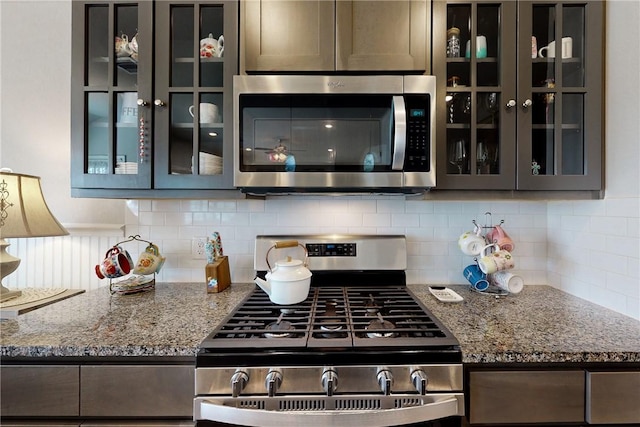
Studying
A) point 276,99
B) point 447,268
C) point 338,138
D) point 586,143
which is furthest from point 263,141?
point 586,143

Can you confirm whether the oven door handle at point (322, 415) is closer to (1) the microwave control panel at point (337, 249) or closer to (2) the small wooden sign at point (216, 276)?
(2) the small wooden sign at point (216, 276)

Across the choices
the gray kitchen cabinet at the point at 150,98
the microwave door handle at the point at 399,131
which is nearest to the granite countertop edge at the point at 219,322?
the gray kitchen cabinet at the point at 150,98

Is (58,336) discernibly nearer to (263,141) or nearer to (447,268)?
(263,141)

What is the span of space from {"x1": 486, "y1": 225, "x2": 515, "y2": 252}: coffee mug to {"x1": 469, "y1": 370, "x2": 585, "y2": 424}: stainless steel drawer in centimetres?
68

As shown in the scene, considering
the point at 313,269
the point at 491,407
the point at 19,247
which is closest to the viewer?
the point at 491,407

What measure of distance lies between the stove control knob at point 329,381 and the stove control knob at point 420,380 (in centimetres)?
22

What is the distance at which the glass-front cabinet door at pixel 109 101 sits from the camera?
128 cm

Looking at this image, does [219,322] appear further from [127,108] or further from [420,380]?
[127,108]

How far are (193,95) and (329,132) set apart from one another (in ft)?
1.98

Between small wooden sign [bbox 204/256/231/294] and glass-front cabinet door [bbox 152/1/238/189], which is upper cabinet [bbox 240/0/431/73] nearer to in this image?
glass-front cabinet door [bbox 152/1/238/189]

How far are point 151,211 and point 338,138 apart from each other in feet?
3.55

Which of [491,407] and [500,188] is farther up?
[500,188]

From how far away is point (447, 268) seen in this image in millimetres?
1598

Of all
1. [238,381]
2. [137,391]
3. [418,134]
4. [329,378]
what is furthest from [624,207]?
[137,391]
